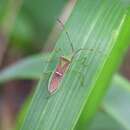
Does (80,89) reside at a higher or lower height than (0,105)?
higher

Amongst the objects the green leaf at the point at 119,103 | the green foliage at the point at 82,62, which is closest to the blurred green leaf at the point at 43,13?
the green leaf at the point at 119,103

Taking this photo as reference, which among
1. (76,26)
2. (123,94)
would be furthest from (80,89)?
(123,94)

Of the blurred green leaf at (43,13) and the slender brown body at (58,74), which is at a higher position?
the slender brown body at (58,74)

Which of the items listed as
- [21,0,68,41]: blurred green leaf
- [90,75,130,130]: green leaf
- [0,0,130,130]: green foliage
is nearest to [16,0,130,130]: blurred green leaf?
[0,0,130,130]: green foliage

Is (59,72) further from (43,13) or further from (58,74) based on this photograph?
(43,13)

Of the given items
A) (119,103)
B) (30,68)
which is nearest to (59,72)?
(119,103)

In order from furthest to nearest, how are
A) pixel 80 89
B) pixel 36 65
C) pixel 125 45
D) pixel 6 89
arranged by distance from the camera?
pixel 6 89 < pixel 36 65 < pixel 125 45 < pixel 80 89

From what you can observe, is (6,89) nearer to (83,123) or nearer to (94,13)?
(83,123)

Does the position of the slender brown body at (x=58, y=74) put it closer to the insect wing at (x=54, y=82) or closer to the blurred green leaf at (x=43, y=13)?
the insect wing at (x=54, y=82)
